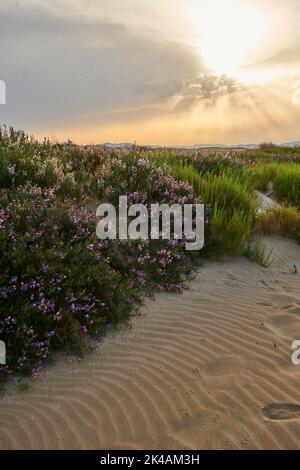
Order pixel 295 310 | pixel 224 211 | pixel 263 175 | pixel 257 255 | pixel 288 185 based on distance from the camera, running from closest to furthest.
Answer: pixel 295 310 → pixel 257 255 → pixel 224 211 → pixel 288 185 → pixel 263 175

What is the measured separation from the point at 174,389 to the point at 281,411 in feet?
3.12

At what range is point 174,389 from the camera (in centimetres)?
450

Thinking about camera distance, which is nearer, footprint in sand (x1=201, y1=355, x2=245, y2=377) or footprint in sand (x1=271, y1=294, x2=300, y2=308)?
footprint in sand (x1=201, y1=355, x2=245, y2=377)

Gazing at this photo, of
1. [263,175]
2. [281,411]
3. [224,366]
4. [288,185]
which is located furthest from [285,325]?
[263,175]

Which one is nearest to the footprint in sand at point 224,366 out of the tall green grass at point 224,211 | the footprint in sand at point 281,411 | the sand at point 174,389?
the sand at point 174,389

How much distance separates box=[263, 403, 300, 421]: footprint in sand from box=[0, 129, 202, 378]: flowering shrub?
186cm

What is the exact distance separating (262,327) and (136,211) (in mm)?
2751

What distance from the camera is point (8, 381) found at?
441cm

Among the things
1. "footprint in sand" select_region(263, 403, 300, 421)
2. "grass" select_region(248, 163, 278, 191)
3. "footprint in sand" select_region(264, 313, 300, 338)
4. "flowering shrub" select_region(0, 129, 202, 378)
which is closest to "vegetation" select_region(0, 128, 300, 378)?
"flowering shrub" select_region(0, 129, 202, 378)

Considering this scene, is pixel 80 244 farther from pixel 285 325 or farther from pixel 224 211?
pixel 224 211

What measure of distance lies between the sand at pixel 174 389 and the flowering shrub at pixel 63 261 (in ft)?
0.88

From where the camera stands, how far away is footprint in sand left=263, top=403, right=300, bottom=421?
13.9 feet

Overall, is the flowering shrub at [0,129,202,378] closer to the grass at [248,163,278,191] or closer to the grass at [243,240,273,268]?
the grass at [243,240,273,268]
